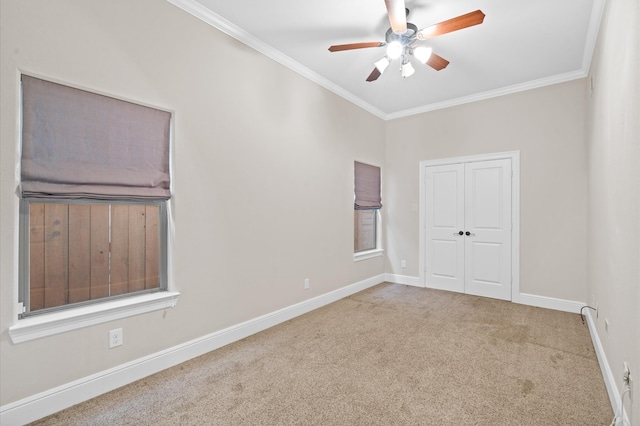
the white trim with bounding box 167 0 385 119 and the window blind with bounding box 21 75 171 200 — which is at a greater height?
the white trim with bounding box 167 0 385 119

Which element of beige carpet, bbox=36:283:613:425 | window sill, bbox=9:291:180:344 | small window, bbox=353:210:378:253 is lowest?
beige carpet, bbox=36:283:613:425

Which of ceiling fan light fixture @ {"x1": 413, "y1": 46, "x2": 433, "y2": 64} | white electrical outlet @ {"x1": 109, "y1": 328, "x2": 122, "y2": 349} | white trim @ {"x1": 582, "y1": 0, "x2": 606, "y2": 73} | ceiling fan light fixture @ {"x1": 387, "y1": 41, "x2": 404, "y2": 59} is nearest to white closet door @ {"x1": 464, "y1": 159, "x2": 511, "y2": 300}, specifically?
white trim @ {"x1": 582, "y1": 0, "x2": 606, "y2": 73}

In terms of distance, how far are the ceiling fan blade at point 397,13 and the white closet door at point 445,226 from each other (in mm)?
2917

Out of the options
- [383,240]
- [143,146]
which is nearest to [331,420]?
[143,146]

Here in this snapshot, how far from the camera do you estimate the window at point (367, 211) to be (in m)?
4.88

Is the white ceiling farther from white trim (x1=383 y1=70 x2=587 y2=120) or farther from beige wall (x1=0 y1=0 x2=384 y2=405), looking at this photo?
beige wall (x1=0 y1=0 x2=384 y2=405)

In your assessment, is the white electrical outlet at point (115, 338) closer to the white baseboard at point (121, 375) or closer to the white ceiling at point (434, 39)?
the white baseboard at point (121, 375)

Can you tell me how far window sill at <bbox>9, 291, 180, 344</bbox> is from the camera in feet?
5.95

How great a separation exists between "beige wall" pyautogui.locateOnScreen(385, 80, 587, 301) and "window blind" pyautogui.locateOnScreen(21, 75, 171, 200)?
4.15 m

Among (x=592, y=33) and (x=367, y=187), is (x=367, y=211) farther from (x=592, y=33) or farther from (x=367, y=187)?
(x=592, y=33)

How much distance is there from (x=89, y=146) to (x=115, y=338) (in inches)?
52.5

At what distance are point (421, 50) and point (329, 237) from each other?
2.45 m

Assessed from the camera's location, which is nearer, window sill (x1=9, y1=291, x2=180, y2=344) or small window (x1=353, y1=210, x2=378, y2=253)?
window sill (x1=9, y1=291, x2=180, y2=344)

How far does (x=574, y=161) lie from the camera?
12.8ft
